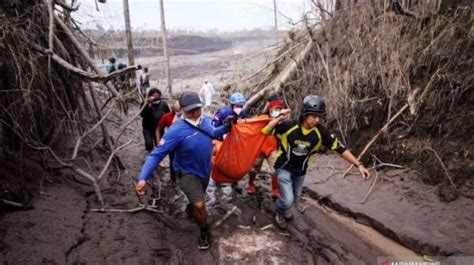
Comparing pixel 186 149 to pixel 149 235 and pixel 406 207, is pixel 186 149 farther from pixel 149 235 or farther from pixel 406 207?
pixel 406 207

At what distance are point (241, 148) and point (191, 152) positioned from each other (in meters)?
1.47

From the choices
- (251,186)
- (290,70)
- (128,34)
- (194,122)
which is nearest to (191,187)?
(194,122)

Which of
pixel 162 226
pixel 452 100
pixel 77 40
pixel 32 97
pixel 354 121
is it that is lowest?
pixel 162 226

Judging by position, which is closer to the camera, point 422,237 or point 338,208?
point 422,237

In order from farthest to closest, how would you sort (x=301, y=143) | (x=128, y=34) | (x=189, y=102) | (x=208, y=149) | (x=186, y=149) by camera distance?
(x=128, y=34) < (x=301, y=143) < (x=208, y=149) < (x=186, y=149) < (x=189, y=102)

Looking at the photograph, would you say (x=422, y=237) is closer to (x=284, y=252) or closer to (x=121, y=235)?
(x=284, y=252)

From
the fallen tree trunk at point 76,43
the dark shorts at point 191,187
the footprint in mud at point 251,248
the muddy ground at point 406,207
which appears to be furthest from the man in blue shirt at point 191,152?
the muddy ground at point 406,207

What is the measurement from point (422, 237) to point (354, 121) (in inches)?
129

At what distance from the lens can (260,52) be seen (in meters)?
12.1

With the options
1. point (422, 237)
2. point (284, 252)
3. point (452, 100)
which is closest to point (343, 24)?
point (452, 100)

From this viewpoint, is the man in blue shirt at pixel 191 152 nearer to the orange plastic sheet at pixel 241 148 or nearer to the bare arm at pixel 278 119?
the bare arm at pixel 278 119

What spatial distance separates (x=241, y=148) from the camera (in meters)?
5.98

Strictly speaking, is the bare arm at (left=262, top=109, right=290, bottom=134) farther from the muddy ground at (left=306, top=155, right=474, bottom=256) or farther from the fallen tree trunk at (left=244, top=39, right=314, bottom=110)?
the fallen tree trunk at (left=244, top=39, right=314, bottom=110)

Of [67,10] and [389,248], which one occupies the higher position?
[67,10]
